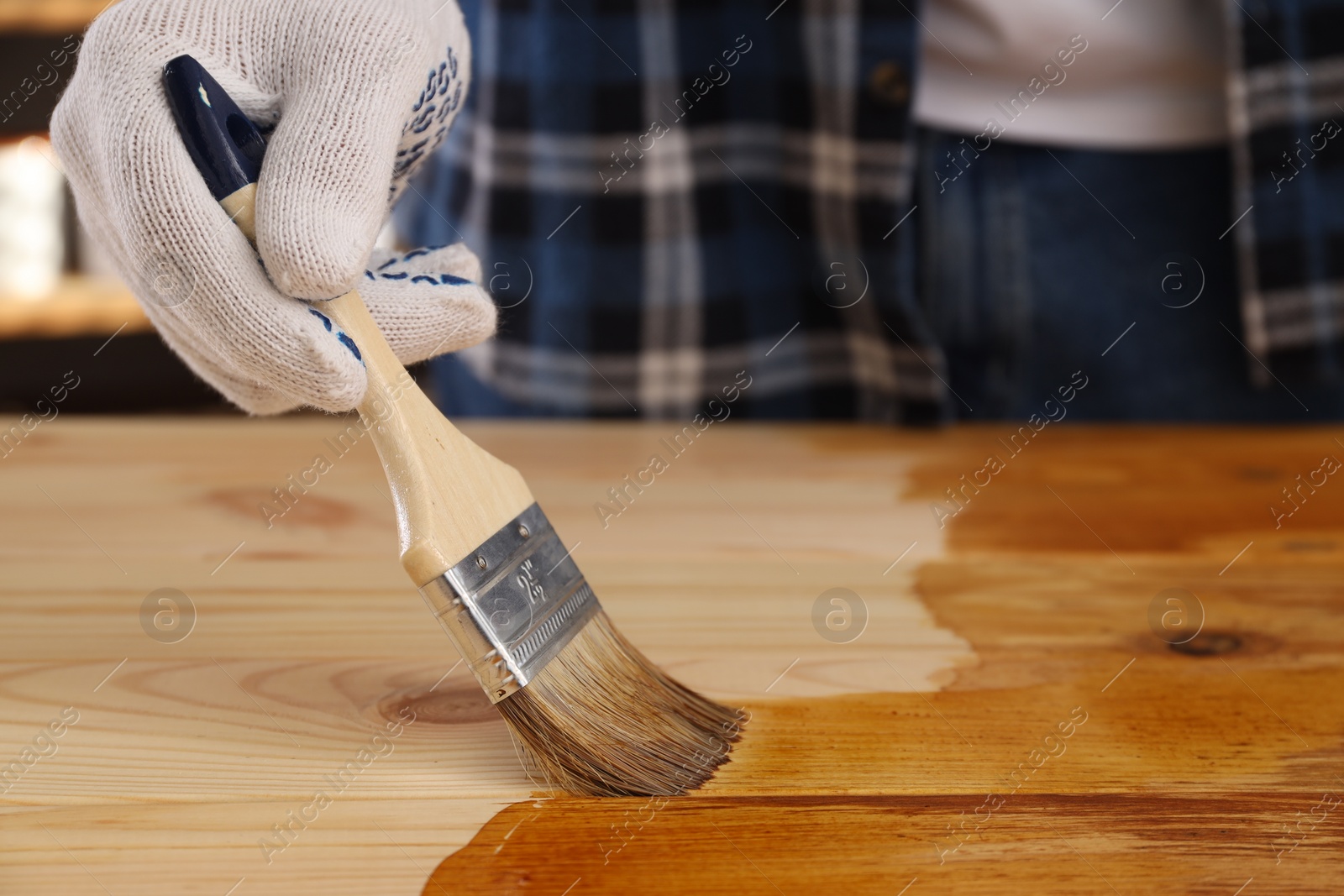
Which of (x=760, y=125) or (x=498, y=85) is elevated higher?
(x=498, y=85)

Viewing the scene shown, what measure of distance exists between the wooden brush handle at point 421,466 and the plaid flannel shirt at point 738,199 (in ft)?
1.82

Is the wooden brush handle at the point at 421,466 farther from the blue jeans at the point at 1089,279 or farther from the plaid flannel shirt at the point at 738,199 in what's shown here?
the blue jeans at the point at 1089,279

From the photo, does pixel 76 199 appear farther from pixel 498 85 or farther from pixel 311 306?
pixel 498 85

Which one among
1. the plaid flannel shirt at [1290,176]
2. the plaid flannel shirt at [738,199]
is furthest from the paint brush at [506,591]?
the plaid flannel shirt at [1290,176]

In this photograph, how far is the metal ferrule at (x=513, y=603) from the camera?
18.6 inches

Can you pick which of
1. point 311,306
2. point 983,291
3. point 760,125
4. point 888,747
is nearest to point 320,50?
point 311,306

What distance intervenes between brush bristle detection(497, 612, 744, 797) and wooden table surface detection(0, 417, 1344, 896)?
1 centimetres

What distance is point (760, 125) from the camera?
1.06m

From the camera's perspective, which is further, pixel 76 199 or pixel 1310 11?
pixel 1310 11

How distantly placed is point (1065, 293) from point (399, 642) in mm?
743

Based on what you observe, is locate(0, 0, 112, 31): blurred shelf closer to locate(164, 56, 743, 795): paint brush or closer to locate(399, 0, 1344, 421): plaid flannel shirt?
locate(399, 0, 1344, 421): plaid flannel shirt

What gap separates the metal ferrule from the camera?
474 millimetres

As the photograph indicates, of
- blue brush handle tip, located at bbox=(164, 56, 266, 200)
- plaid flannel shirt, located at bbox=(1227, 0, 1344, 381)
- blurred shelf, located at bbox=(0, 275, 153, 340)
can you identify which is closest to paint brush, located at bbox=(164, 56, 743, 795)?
blue brush handle tip, located at bbox=(164, 56, 266, 200)

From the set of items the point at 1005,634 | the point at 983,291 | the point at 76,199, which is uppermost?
the point at 76,199
